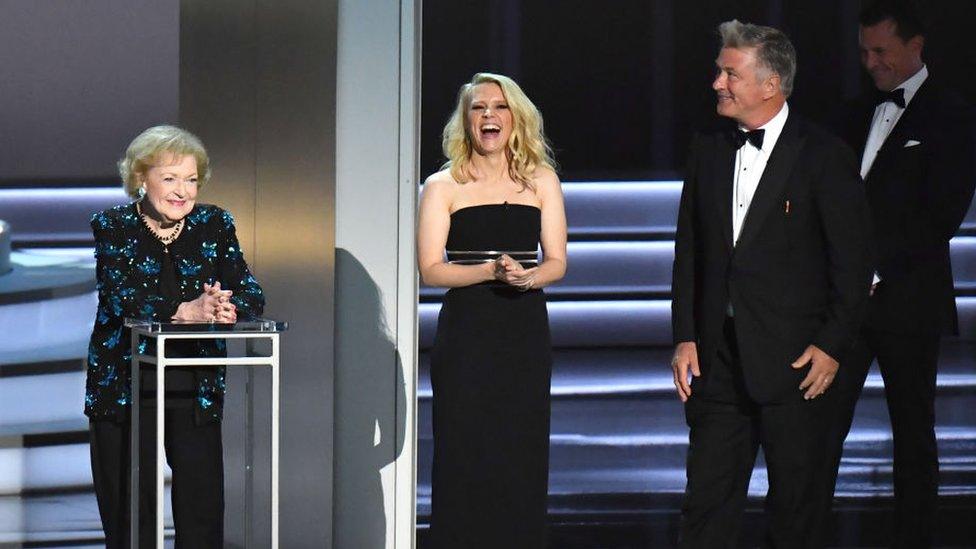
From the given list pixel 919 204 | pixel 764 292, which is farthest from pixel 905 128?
pixel 764 292

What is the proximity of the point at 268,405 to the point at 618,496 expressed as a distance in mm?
1848

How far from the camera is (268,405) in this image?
5.12m

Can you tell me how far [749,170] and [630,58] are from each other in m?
2.97

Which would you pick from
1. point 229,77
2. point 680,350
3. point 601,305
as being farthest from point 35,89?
point 601,305

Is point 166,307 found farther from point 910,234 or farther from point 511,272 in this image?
point 910,234

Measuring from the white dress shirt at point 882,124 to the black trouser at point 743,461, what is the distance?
3.25 feet

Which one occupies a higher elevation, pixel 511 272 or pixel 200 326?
pixel 511 272

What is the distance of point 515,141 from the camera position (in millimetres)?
4617

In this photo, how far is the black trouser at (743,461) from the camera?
4293 mm

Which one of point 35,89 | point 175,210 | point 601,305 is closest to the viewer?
point 175,210

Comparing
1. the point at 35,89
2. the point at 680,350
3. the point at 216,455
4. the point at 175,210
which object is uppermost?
the point at 35,89

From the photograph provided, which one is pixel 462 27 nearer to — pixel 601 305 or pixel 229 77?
pixel 601 305

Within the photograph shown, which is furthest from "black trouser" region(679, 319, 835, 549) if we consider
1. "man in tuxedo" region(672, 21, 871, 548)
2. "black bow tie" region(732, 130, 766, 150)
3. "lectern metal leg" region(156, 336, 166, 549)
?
"lectern metal leg" region(156, 336, 166, 549)

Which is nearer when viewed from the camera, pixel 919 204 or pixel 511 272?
pixel 511 272
